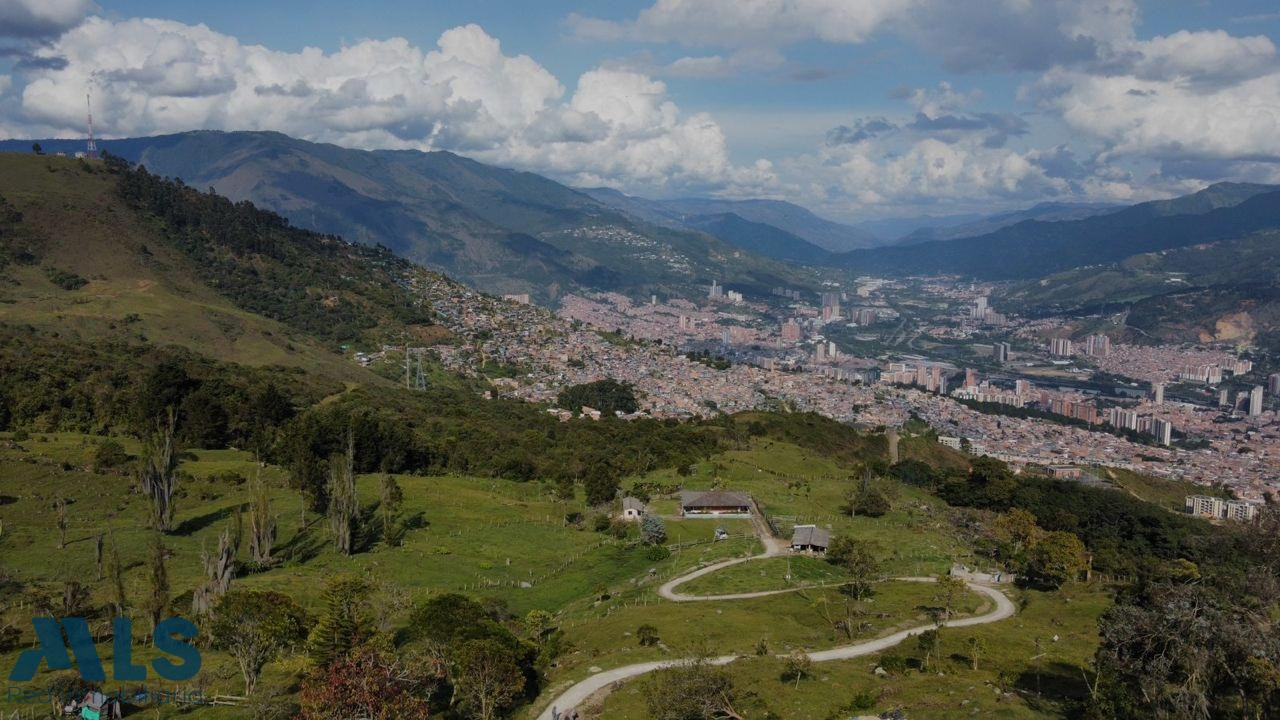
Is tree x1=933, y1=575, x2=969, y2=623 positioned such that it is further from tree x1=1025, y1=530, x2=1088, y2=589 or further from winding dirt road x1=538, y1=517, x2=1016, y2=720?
tree x1=1025, y1=530, x2=1088, y2=589

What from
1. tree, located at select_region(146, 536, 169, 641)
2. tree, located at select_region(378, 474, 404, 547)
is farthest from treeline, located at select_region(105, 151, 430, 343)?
tree, located at select_region(146, 536, 169, 641)

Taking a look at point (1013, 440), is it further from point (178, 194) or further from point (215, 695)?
point (178, 194)

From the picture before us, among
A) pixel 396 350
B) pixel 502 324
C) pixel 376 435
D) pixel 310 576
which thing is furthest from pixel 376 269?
pixel 310 576

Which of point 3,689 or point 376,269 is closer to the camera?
point 3,689

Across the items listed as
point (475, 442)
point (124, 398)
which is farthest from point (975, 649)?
point (124, 398)

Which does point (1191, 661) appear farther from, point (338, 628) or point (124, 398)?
point (124, 398)

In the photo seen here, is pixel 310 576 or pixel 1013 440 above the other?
pixel 310 576
